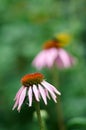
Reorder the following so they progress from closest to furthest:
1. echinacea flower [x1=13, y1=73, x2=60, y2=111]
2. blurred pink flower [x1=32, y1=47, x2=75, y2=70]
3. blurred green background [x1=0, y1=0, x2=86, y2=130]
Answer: echinacea flower [x1=13, y1=73, x2=60, y2=111], blurred pink flower [x1=32, y1=47, x2=75, y2=70], blurred green background [x1=0, y1=0, x2=86, y2=130]

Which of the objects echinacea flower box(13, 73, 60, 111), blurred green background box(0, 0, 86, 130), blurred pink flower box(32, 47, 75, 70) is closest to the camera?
echinacea flower box(13, 73, 60, 111)

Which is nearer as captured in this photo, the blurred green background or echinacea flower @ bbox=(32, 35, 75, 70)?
echinacea flower @ bbox=(32, 35, 75, 70)

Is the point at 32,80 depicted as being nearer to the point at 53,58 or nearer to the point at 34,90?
the point at 34,90

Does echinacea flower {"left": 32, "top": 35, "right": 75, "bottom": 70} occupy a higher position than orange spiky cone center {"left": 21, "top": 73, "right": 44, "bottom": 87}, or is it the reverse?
echinacea flower {"left": 32, "top": 35, "right": 75, "bottom": 70}

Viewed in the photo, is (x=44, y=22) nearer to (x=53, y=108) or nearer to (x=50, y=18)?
(x=50, y=18)

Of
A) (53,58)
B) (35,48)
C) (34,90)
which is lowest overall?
(34,90)

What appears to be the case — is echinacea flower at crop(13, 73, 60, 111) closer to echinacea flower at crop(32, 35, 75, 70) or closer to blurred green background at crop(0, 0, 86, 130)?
echinacea flower at crop(32, 35, 75, 70)

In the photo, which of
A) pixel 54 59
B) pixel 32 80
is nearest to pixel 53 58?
pixel 54 59

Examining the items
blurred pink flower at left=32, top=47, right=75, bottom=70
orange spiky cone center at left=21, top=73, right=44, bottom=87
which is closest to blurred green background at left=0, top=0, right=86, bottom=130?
blurred pink flower at left=32, top=47, right=75, bottom=70

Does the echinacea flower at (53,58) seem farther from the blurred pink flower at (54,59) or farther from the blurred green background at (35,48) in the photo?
the blurred green background at (35,48)
